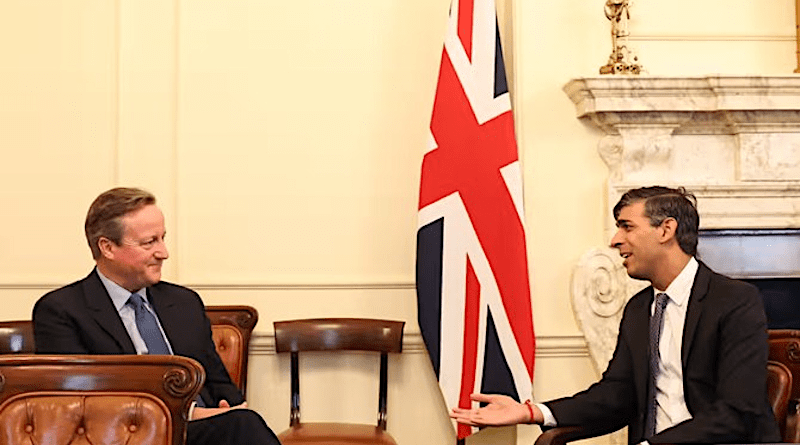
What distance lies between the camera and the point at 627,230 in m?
3.92

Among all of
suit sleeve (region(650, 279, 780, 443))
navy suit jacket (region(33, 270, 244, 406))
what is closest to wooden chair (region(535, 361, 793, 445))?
suit sleeve (region(650, 279, 780, 443))

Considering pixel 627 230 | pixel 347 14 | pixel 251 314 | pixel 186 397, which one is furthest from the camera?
pixel 347 14

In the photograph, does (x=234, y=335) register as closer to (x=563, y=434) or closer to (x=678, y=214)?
(x=563, y=434)

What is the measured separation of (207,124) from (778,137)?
2.66m

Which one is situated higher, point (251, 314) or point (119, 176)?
point (119, 176)

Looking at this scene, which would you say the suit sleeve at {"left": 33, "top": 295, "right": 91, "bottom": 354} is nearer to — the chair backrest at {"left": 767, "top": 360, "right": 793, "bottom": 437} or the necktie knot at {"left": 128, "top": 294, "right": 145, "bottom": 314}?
the necktie knot at {"left": 128, "top": 294, "right": 145, "bottom": 314}

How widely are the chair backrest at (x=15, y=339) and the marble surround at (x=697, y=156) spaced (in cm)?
240

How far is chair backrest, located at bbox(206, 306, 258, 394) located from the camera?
5.05 meters

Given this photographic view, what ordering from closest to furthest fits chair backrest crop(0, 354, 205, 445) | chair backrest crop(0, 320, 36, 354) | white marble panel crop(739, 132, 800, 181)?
chair backrest crop(0, 354, 205, 445) → chair backrest crop(0, 320, 36, 354) → white marble panel crop(739, 132, 800, 181)

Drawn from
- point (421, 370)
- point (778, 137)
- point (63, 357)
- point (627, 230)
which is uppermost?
point (778, 137)

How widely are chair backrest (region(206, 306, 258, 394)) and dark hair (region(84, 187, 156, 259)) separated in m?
1.20

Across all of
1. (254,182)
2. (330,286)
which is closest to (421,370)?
(330,286)

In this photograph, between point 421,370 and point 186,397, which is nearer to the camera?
point 186,397

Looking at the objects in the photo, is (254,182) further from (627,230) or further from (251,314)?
(627,230)
